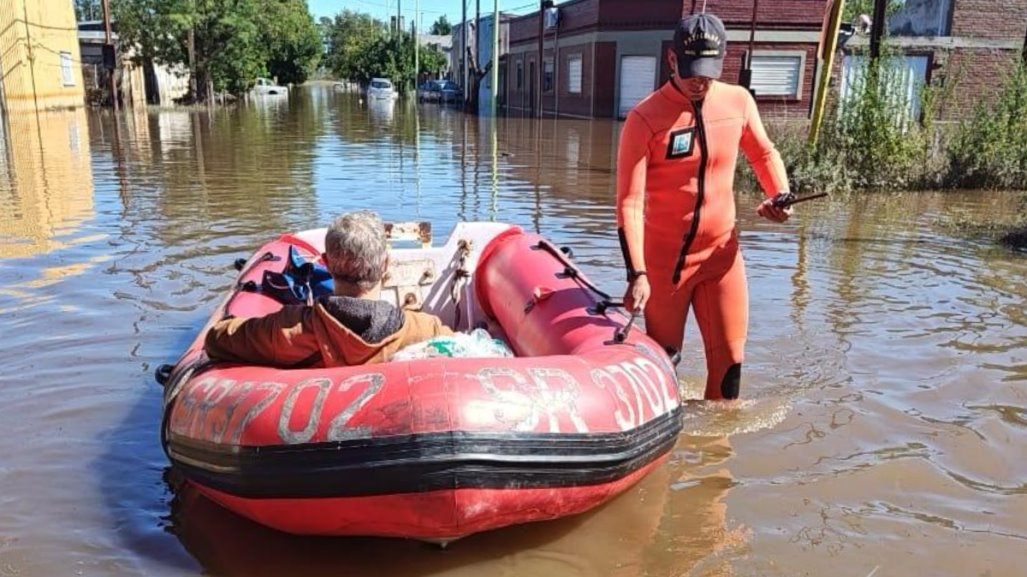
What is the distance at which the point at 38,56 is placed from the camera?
2631 centimetres

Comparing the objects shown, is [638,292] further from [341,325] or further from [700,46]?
[341,325]

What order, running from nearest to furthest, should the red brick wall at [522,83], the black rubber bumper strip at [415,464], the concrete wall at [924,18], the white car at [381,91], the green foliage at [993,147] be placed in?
the black rubber bumper strip at [415,464], the green foliage at [993,147], the concrete wall at [924,18], the red brick wall at [522,83], the white car at [381,91]

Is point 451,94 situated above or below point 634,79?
below

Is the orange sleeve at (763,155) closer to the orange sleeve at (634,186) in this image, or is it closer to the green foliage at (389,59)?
the orange sleeve at (634,186)

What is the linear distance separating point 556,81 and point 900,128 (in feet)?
69.4

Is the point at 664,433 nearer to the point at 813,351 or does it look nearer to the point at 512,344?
the point at 512,344

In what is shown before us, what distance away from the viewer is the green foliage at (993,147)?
11.0 m

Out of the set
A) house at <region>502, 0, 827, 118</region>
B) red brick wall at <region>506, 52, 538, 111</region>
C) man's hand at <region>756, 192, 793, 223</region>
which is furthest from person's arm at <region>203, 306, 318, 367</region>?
red brick wall at <region>506, 52, 538, 111</region>

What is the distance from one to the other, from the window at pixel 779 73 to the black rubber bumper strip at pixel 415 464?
23385mm

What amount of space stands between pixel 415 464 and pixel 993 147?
1107 cm

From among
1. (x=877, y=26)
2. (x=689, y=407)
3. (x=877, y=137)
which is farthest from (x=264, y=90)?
(x=689, y=407)

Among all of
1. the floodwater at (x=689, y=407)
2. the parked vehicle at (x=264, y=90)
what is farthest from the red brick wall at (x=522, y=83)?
the floodwater at (x=689, y=407)

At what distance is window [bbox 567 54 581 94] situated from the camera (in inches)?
1143

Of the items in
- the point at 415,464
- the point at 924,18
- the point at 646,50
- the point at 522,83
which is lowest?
the point at 415,464
